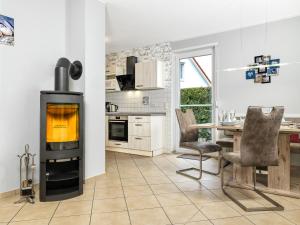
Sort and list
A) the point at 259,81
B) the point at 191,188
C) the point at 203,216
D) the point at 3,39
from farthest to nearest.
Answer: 1. the point at 259,81
2. the point at 191,188
3. the point at 3,39
4. the point at 203,216

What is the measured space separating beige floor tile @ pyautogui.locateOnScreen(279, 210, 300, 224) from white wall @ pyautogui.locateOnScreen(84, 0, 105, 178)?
2.34 m

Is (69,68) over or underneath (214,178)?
over

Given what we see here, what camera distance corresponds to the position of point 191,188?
9.26 ft

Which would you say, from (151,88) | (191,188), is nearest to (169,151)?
(151,88)

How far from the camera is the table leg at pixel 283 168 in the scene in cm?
263

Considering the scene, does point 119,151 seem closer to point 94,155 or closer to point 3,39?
point 94,155

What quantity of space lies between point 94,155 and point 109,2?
2.37 metres

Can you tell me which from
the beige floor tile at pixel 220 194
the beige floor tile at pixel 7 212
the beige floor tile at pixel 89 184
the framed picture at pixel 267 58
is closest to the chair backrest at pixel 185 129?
the beige floor tile at pixel 220 194

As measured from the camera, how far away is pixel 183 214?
2094 millimetres

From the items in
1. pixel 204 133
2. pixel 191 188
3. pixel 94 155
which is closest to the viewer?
pixel 191 188

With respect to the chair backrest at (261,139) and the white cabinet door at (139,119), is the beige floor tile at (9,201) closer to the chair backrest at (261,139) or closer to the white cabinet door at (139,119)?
the chair backrest at (261,139)

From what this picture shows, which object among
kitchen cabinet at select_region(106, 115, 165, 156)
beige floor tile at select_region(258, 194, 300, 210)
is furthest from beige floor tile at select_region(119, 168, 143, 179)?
beige floor tile at select_region(258, 194, 300, 210)

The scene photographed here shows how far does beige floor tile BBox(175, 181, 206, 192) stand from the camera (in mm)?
2787

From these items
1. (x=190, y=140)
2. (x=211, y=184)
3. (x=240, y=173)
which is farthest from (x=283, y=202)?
Result: (x=190, y=140)
